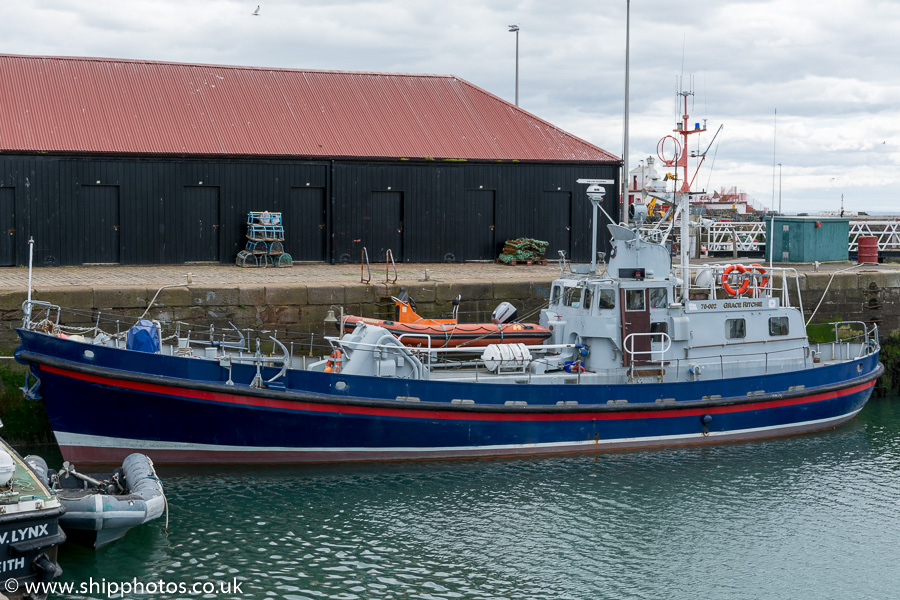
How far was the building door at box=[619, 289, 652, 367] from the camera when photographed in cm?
1464

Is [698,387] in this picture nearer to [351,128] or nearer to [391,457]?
[391,457]

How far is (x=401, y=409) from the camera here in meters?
13.4

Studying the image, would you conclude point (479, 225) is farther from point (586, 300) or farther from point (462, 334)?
point (462, 334)

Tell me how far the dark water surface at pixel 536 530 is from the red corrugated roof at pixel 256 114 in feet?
37.4

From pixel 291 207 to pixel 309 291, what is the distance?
22.4 feet

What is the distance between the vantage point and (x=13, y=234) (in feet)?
68.9

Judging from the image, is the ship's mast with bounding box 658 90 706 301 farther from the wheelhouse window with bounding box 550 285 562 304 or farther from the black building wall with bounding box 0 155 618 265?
the black building wall with bounding box 0 155 618 265

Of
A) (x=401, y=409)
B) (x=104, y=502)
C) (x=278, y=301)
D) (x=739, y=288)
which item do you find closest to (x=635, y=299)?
(x=739, y=288)

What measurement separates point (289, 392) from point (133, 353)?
2140 mm

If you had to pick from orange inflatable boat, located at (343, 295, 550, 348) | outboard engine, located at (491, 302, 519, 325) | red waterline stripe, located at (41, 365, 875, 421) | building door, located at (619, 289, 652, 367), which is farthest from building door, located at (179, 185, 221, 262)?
building door, located at (619, 289, 652, 367)

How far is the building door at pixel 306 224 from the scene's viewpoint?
2334cm

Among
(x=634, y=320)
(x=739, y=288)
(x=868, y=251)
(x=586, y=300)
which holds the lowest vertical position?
(x=634, y=320)

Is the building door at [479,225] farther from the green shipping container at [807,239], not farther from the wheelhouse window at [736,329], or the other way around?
the wheelhouse window at [736,329]

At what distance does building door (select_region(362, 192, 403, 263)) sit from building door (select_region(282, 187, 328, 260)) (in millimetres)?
1117
